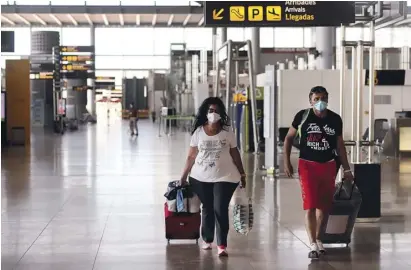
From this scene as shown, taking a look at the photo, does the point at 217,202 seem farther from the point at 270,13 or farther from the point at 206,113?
the point at 270,13

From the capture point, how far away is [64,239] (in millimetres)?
8547

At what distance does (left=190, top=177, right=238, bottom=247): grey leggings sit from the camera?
7.54 m

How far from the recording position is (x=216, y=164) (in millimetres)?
7547

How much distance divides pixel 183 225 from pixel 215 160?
40.1 inches

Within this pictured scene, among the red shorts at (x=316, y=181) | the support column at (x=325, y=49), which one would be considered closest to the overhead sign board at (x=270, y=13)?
the red shorts at (x=316, y=181)

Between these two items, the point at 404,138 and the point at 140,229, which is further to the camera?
the point at 404,138

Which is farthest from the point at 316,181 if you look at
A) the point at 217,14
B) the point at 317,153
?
the point at 217,14

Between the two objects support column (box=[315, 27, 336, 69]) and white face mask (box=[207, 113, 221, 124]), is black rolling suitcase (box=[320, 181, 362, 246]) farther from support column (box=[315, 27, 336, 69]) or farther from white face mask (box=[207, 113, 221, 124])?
support column (box=[315, 27, 336, 69])

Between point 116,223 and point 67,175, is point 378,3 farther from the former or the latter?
point 67,175

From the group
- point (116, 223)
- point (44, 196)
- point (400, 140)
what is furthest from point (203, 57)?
point (116, 223)

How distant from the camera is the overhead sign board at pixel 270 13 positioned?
14.1 m

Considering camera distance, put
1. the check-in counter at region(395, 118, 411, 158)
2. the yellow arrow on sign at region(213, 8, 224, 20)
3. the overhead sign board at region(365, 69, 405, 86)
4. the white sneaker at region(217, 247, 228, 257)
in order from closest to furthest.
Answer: the white sneaker at region(217, 247, 228, 257), the yellow arrow on sign at region(213, 8, 224, 20), the check-in counter at region(395, 118, 411, 158), the overhead sign board at region(365, 69, 405, 86)

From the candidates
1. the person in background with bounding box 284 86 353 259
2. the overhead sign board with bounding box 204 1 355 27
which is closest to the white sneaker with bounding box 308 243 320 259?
the person in background with bounding box 284 86 353 259

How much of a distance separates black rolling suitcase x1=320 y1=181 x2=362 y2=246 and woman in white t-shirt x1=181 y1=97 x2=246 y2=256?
1049 millimetres
